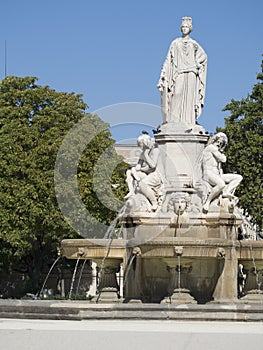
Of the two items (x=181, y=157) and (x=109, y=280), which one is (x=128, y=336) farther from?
(x=181, y=157)

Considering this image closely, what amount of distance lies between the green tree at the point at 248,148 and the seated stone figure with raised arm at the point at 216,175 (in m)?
18.2

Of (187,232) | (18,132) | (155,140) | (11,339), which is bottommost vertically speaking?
(11,339)

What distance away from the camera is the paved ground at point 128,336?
15391 millimetres

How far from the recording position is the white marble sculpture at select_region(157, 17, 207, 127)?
26.3m

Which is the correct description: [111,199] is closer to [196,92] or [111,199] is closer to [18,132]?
[18,132]

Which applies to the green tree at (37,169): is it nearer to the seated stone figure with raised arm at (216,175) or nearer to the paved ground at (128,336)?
the seated stone figure with raised arm at (216,175)

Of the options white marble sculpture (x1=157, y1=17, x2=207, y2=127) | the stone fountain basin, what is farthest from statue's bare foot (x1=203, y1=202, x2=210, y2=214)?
white marble sculpture (x1=157, y1=17, x2=207, y2=127)

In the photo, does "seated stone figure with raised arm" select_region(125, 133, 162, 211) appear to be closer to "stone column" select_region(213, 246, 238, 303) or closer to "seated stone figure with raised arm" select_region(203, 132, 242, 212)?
"seated stone figure with raised arm" select_region(203, 132, 242, 212)

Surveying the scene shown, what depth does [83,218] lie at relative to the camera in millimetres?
43906

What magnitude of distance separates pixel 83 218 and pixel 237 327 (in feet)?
86.1

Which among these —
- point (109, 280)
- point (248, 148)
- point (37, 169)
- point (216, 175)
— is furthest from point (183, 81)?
point (37, 169)

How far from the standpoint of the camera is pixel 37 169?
46.2 m

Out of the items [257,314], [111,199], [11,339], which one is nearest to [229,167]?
[111,199]

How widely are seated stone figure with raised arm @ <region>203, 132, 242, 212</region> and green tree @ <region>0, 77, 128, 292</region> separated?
1933 centimetres
